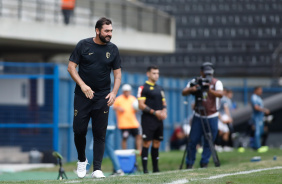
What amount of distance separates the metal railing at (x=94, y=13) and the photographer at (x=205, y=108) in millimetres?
14220

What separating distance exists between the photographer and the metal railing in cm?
1422

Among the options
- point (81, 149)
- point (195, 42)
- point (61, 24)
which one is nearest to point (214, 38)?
point (195, 42)

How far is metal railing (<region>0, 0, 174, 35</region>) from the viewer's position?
1050 inches

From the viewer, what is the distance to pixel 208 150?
531 inches

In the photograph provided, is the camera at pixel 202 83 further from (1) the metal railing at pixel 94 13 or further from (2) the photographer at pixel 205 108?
(1) the metal railing at pixel 94 13

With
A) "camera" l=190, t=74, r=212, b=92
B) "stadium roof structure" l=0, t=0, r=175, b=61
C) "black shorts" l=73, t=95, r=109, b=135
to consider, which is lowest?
"black shorts" l=73, t=95, r=109, b=135

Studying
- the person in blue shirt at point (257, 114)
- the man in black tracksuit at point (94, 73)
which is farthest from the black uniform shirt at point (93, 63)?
the person in blue shirt at point (257, 114)

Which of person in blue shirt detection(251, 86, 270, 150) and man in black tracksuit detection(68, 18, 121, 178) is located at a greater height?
man in black tracksuit detection(68, 18, 121, 178)

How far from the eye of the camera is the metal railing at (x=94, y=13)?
2666cm

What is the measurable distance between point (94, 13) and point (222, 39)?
65.9 feet

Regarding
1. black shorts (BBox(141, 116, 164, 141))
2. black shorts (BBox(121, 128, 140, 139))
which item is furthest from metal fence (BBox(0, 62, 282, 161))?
black shorts (BBox(141, 116, 164, 141))

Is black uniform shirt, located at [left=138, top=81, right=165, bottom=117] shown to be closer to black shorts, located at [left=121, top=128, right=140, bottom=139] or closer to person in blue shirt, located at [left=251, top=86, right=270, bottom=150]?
black shorts, located at [left=121, top=128, right=140, bottom=139]

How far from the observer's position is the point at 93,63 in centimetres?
943

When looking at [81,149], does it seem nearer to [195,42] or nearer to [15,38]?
[15,38]
